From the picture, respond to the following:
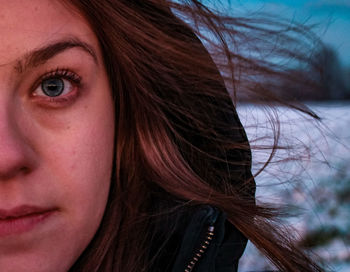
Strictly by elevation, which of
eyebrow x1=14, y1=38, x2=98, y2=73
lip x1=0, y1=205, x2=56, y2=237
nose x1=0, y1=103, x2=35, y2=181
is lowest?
lip x1=0, y1=205, x2=56, y2=237

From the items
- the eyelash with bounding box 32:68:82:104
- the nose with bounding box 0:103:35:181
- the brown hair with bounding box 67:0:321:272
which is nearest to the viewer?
the nose with bounding box 0:103:35:181

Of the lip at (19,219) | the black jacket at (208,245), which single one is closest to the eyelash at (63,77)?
the lip at (19,219)

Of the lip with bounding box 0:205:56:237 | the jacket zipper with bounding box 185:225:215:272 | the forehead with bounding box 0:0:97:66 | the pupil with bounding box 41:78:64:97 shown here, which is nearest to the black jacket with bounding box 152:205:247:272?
the jacket zipper with bounding box 185:225:215:272

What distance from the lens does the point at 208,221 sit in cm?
170

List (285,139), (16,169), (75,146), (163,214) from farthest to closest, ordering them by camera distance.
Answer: (285,139) → (163,214) → (75,146) → (16,169)

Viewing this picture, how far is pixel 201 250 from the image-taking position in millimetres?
1678

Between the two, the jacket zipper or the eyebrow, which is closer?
the eyebrow

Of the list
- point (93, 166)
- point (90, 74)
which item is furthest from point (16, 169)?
point (90, 74)

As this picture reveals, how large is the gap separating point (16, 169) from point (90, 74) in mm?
387

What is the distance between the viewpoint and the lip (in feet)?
4.99

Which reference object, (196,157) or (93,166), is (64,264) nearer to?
(93,166)

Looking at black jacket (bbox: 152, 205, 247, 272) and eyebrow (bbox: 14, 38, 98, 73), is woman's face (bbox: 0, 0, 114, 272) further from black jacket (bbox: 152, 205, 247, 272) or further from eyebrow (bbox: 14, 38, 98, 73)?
black jacket (bbox: 152, 205, 247, 272)

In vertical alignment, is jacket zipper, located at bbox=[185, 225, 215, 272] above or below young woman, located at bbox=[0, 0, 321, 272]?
below

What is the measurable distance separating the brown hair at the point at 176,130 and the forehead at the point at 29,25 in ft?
0.75
